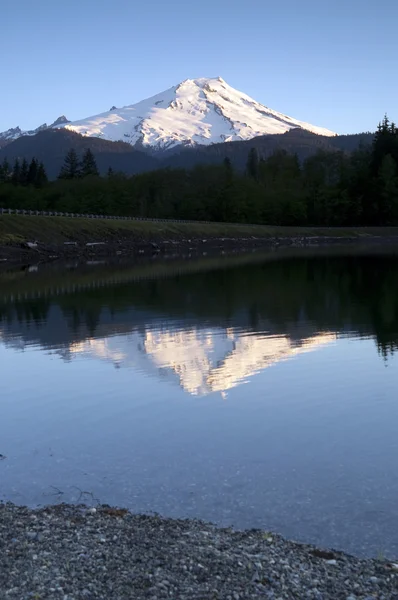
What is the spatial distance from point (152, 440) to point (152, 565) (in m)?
8.02

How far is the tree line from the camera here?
17338 cm

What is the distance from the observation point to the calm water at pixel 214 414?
49.9ft

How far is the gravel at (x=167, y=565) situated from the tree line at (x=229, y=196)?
16102cm

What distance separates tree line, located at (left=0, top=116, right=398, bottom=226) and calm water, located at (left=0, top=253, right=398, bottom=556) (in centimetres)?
12903

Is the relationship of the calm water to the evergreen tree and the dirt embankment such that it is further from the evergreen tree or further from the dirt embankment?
the evergreen tree

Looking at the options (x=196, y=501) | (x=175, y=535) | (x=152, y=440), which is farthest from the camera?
(x=152, y=440)

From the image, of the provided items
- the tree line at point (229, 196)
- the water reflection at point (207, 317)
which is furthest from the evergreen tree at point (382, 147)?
the water reflection at point (207, 317)

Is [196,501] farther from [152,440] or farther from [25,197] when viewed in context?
[25,197]

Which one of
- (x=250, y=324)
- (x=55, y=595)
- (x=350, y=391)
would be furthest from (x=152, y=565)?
(x=250, y=324)

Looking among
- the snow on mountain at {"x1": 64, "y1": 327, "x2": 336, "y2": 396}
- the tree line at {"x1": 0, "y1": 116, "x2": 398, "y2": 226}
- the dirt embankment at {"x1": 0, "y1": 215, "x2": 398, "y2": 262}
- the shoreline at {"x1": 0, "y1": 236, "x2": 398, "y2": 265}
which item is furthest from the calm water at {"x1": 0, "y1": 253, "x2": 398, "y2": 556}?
the tree line at {"x1": 0, "y1": 116, "x2": 398, "y2": 226}

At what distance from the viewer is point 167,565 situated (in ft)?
38.1

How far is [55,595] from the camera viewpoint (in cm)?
1053

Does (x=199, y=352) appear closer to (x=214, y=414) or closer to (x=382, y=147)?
(x=214, y=414)

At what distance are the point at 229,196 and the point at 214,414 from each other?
156 meters
